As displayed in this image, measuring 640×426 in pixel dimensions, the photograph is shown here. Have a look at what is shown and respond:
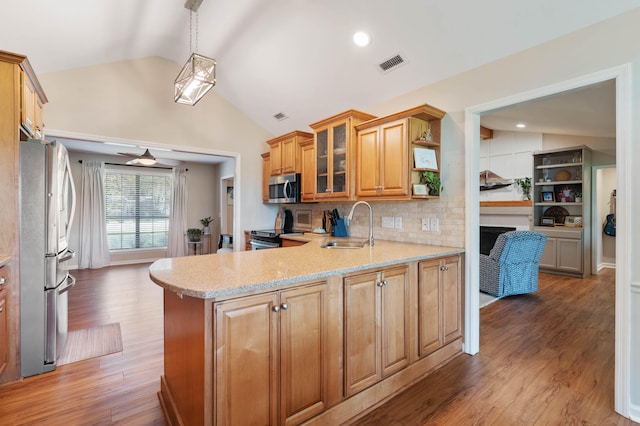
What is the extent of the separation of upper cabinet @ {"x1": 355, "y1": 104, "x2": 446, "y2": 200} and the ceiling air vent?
497 mm

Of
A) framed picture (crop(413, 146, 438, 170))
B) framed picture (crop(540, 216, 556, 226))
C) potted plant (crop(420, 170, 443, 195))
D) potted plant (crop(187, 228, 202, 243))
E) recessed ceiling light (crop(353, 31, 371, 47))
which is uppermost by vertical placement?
recessed ceiling light (crop(353, 31, 371, 47))

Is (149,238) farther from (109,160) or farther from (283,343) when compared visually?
(283,343)

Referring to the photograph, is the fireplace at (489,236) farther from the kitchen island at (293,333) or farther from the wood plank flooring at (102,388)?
the wood plank flooring at (102,388)

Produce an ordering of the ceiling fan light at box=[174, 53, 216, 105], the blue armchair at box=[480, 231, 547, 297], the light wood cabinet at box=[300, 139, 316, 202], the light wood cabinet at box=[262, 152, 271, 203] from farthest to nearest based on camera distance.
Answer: the light wood cabinet at box=[262, 152, 271, 203] < the blue armchair at box=[480, 231, 547, 297] < the light wood cabinet at box=[300, 139, 316, 202] < the ceiling fan light at box=[174, 53, 216, 105]

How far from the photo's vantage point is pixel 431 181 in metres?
2.81

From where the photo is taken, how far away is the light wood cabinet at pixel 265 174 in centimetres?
485

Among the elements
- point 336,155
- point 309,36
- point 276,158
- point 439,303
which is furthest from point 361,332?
point 276,158

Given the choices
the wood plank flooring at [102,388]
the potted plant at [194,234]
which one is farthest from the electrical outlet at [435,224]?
the potted plant at [194,234]

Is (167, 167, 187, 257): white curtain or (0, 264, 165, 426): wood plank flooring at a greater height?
(167, 167, 187, 257): white curtain

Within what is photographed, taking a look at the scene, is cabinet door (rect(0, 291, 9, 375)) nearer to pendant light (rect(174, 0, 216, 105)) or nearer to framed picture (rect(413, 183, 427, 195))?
pendant light (rect(174, 0, 216, 105))

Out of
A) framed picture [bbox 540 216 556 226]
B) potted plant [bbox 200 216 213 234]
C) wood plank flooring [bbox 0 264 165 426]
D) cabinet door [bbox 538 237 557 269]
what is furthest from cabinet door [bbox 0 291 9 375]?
framed picture [bbox 540 216 556 226]

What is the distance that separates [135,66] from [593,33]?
14.9 feet

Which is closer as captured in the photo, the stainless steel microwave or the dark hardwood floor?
the dark hardwood floor

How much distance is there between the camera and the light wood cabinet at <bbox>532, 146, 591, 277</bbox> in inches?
223
